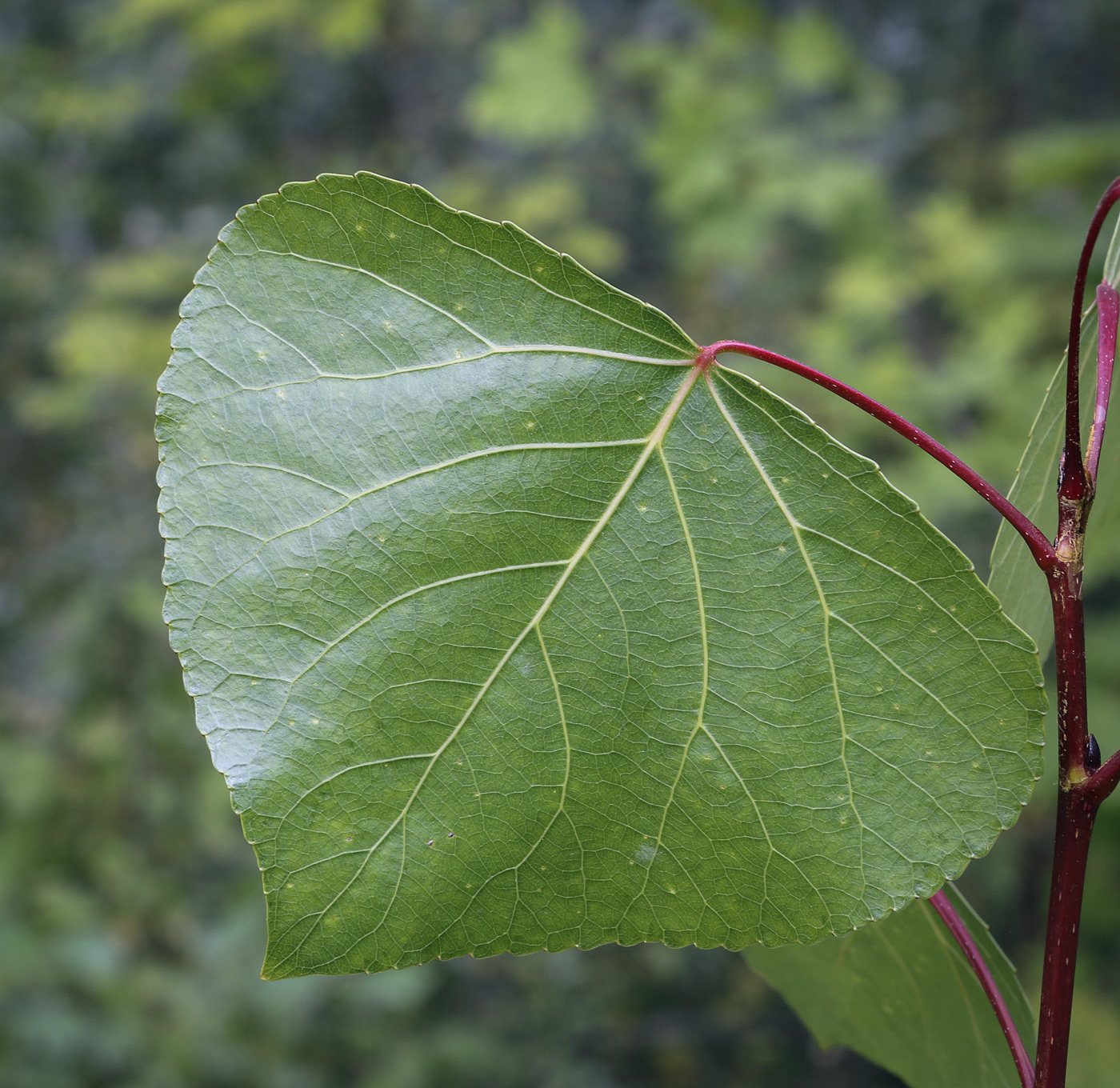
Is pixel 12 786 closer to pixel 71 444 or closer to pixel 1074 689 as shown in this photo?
pixel 71 444

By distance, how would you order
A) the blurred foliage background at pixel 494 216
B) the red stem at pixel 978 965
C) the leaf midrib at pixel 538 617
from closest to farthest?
the leaf midrib at pixel 538 617 < the red stem at pixel 978 965 < the blurred foliage background at pixel 494 216

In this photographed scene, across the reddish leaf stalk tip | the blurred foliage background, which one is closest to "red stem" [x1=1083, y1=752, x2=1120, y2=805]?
the reddish leaf stalk tip

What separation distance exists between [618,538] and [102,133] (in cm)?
423

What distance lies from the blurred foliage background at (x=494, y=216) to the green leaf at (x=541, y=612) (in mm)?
2309

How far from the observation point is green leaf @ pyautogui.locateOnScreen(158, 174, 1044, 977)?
398 mm

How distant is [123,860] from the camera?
9.62 feet

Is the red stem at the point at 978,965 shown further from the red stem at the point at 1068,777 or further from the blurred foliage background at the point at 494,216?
the blurred foliage background at the point at 494,216

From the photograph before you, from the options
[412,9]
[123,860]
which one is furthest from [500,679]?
[412,9]

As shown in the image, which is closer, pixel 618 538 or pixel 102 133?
pixel 618 538

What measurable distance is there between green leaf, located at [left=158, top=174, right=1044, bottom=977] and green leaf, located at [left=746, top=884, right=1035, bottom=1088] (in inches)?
7.8

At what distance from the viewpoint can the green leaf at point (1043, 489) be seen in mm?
508

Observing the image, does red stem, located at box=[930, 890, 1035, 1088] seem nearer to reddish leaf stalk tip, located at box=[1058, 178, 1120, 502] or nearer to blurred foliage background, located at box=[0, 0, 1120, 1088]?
reddish leaf stalk tip, located at box=[1058, 178, 1120, 502]

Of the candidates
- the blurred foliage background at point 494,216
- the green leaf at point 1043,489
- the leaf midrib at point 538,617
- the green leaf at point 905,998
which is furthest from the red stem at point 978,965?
the blurred foliage background at point 494,216

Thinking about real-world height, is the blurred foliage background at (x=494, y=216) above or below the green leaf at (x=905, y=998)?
above
